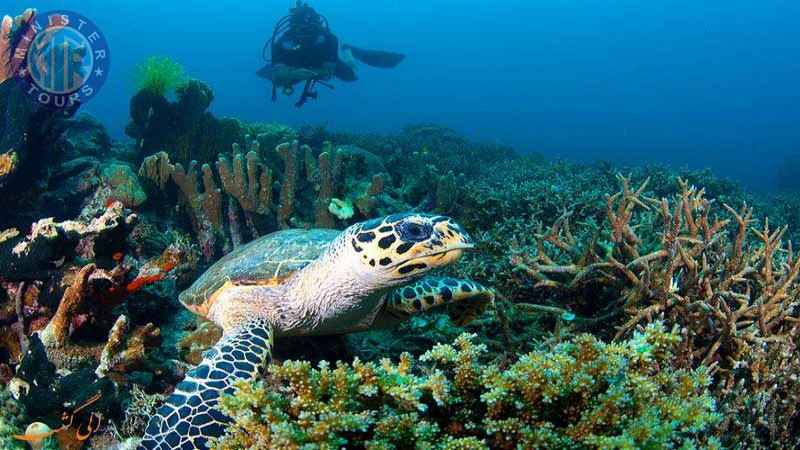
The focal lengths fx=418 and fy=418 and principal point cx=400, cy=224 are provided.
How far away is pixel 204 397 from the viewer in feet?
7.18

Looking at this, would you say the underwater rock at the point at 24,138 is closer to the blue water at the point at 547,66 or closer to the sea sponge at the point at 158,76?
the sea sponge at the point at 158,76

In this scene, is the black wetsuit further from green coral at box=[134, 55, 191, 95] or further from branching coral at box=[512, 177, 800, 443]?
branching coral at box=[512, 177, 800, 443]

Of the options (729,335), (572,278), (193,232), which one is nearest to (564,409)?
(729,335)

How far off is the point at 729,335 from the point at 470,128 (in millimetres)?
86472

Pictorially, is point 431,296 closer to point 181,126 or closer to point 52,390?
point 52,390

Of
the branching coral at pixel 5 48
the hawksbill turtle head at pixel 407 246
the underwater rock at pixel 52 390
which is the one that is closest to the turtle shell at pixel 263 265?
the hawksbill turtle head at pixel 407 246

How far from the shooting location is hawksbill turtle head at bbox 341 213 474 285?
98.4 inches

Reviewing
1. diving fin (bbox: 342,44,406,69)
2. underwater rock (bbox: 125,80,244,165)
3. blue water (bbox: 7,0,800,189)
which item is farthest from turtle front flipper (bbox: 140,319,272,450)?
blue water (bbox: 7,0,800,189)

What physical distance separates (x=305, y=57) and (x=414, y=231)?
11.3 m

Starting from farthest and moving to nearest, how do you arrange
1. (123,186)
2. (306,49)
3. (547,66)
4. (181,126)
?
1. (547,66)
2. (306,49)
3. (181,126)
4. (123,186)

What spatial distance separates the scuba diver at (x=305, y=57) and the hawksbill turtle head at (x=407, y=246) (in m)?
9.69

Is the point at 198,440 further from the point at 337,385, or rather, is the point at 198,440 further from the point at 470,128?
the point at 470,128

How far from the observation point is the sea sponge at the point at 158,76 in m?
7.55

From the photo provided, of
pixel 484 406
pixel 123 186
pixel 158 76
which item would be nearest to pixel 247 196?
pixel 123 186
